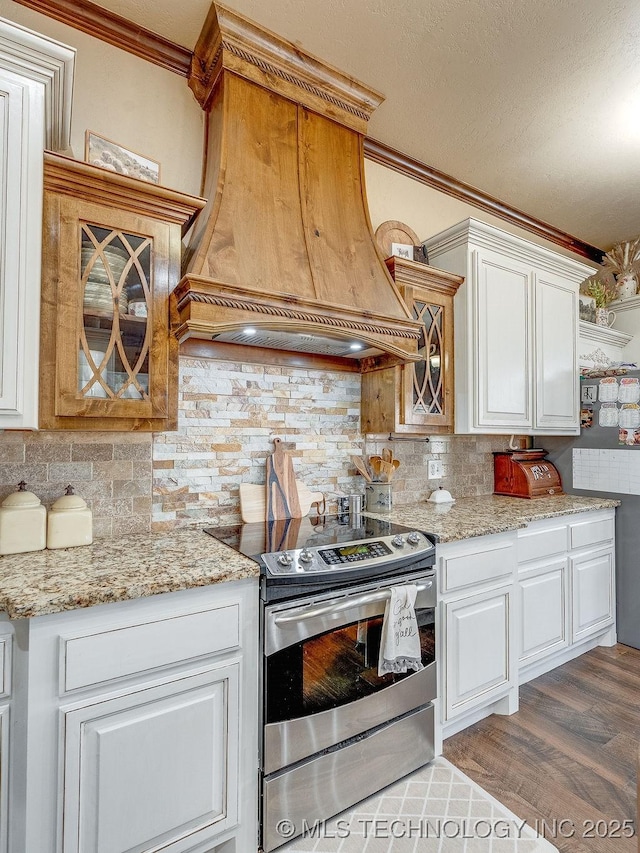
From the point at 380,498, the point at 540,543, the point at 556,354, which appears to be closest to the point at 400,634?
the point at 380,498

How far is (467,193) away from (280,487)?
2341 millimetres

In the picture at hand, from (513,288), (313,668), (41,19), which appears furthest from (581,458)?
(41,19)

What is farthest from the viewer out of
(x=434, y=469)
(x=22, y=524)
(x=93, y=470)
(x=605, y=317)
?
(x=605, y=317)

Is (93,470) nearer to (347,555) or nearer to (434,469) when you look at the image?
(347,555)

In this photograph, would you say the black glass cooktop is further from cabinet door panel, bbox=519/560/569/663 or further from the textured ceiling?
the textured ceiling

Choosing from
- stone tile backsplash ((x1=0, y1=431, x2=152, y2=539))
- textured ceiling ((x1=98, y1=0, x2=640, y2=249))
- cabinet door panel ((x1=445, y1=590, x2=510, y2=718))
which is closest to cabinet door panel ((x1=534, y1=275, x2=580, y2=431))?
textured ceiling ((x1=98, y1=0, x2=640, y2=249))

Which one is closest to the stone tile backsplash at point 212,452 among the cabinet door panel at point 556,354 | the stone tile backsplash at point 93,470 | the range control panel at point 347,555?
the stone tile backsplash at point 93,470

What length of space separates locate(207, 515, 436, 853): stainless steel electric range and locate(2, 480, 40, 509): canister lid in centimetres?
66

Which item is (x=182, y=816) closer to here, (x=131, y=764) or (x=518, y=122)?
(x=131, y=764)

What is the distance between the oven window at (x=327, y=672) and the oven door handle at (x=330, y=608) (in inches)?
3.1

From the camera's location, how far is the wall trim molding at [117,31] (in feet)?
5.93

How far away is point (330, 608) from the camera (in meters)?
1.54

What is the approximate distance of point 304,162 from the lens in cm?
205

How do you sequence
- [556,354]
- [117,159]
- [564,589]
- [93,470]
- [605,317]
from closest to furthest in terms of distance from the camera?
[93,470]
[117,159]
[564,589]
[556,354]
[605,317]
